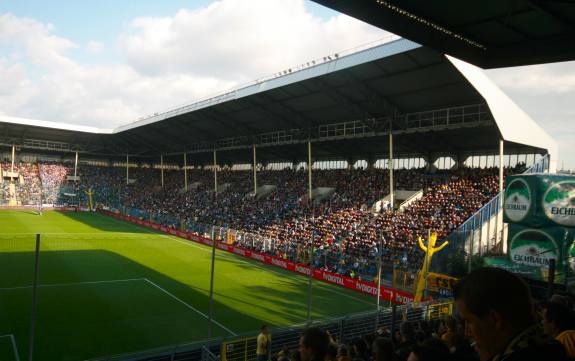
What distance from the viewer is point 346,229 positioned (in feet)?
100

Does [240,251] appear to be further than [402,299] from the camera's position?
Yes

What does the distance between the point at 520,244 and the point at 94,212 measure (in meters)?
61.1

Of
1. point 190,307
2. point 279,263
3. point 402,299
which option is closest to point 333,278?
point 402,299

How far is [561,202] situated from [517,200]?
4.59 feet

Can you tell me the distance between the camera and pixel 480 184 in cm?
2867

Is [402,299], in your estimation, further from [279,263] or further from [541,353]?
[541,353]

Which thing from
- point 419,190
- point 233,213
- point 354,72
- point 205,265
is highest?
point 354,72

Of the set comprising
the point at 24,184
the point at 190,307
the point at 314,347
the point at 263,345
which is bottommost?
the point at 190,307

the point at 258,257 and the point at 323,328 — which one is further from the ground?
the point at 323,328

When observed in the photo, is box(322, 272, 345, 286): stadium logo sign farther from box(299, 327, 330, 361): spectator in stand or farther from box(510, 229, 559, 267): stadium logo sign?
box(299, 327, 330, 361): spectator in stand

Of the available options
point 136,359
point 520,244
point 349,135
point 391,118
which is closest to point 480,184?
point 391,118

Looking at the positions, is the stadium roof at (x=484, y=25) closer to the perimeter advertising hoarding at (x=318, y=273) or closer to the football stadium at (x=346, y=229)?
the football stadium at (x=346, y=229)

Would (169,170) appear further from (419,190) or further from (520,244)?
(520,244)

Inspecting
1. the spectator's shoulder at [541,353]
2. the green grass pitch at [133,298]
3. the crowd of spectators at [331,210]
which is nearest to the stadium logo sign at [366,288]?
the green grass pitch at [133,298]
